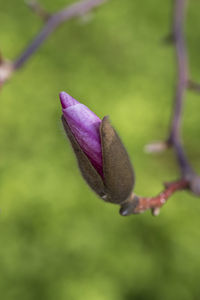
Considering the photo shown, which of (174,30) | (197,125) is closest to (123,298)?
(174,30)

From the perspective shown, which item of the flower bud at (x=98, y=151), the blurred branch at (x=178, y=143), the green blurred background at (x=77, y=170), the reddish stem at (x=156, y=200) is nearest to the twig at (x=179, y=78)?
the blurred branch at (x=178, y=143)

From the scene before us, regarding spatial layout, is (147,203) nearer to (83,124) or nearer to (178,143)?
(83,124)

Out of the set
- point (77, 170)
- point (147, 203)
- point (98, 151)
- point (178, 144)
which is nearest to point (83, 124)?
point (98, 151)

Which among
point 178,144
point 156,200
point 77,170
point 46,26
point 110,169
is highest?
point 46,26

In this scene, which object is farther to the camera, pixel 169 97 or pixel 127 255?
pixel 169 97

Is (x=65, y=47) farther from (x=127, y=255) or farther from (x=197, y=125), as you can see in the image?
(x=127, y=255)

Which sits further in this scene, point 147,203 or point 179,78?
point 179,78

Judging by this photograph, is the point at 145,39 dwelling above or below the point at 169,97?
above
